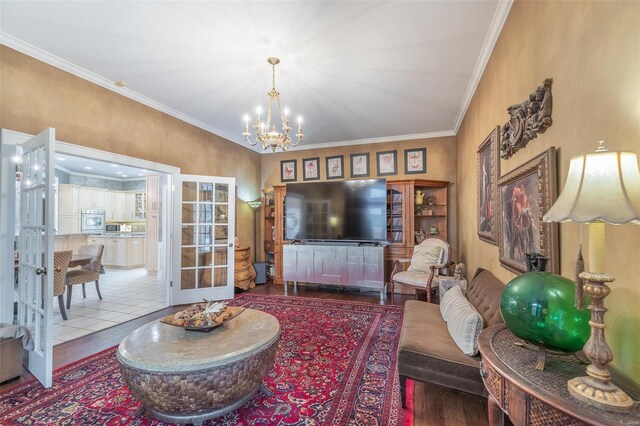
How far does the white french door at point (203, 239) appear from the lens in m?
4.40

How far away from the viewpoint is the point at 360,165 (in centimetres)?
578

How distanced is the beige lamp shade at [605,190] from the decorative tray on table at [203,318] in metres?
2.07

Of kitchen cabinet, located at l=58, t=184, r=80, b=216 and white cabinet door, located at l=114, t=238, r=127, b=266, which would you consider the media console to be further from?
kitchen cabinet, located at l=58, t=184, r=80, b=216

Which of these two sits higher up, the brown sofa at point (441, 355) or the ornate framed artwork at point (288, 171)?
the ornate framed artwork at point (288, 171)

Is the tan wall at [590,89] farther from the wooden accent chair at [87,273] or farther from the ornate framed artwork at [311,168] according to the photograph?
the wooden accent chair at [87,273]

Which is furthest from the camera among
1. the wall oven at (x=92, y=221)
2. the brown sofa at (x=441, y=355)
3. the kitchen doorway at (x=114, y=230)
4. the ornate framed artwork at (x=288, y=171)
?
the wall oven at (x=92, y=221)

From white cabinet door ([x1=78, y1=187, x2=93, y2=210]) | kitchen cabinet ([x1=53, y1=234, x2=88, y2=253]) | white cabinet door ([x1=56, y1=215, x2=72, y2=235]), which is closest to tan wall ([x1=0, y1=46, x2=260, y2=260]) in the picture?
kitchen cabinet ([x1=53, y1=234, x2=88, y2=253])

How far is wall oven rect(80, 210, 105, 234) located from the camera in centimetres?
836

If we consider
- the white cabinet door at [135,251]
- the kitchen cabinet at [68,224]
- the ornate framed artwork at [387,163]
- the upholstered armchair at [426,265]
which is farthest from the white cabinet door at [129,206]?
the upholstered armchair at [426,265]

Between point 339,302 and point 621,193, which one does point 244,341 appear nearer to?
point 621,193

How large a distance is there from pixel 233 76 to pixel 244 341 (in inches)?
107

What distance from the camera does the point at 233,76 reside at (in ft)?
10.5

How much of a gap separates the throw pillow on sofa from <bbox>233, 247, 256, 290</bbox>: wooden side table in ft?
12.3

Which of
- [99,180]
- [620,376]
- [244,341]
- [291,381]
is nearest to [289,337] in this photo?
[291,381]
